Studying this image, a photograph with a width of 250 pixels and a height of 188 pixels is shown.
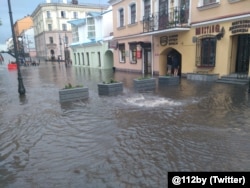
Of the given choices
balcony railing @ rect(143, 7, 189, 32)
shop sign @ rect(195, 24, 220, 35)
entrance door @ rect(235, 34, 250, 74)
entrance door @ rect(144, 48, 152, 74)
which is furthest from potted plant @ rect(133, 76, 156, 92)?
entrance door @ rect(144, 48, 152, 74)

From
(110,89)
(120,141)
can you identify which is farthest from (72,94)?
(120,141)

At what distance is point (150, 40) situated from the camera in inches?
754

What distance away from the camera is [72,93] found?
9727 mm

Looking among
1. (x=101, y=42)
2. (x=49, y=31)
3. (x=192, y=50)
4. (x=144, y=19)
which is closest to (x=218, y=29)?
(x=192, y=50)

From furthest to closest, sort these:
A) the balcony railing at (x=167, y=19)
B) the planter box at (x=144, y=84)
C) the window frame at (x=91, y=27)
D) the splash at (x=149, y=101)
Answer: the window frame at (x=91, y=27) < the balcony railing at (x=167, y=19) < the planter box at (x=144, y=84) < the splash at (x=149, y=101)

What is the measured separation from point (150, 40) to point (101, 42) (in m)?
10.6

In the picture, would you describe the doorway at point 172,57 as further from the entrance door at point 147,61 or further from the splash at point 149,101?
the splash at point 149,101

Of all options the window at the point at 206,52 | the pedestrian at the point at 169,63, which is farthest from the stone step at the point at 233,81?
the pedestrian at the point at 169,63

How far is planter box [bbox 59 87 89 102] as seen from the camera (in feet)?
31.3

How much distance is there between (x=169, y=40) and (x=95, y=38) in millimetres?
15174

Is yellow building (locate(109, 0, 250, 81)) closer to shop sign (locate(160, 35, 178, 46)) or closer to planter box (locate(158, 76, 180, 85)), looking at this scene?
shop sign (locate(160, 35, 178, 46))

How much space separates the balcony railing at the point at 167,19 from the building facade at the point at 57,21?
164 ft

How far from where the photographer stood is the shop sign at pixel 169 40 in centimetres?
1636

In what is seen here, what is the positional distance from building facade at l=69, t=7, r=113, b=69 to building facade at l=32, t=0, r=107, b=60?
31.6 m
